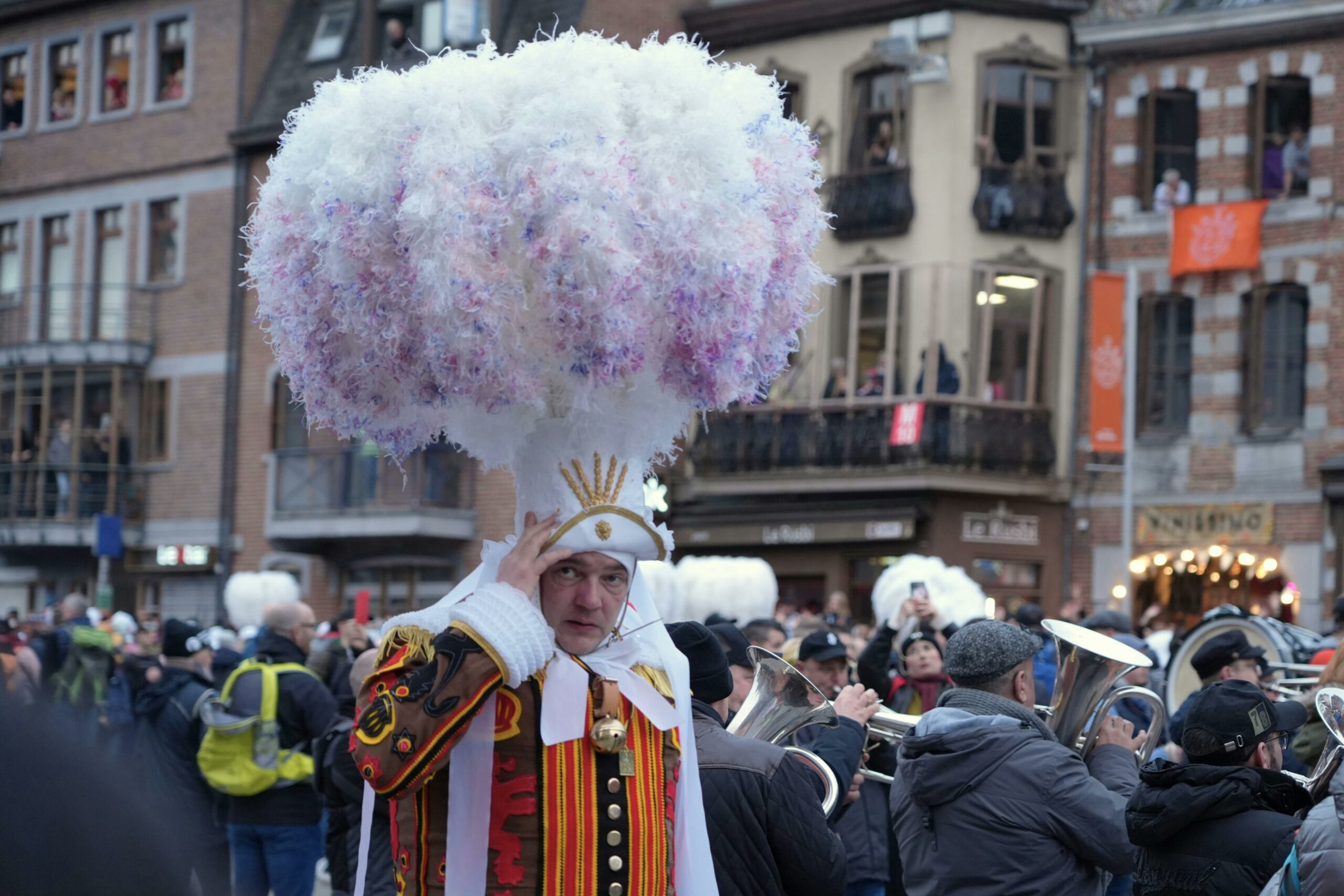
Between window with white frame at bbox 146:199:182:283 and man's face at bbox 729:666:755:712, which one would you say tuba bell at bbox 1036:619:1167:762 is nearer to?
man's face at bbox 729:666:755:712

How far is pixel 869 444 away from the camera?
922 inches

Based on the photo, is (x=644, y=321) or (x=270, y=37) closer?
(x=644, y=321)

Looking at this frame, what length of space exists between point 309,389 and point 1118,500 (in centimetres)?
2020

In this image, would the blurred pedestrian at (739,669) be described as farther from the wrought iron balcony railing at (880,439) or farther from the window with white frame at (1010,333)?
the window with white frame at (1010,333)

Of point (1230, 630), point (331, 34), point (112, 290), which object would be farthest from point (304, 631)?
point (112, 290)

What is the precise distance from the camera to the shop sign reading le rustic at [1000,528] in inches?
910

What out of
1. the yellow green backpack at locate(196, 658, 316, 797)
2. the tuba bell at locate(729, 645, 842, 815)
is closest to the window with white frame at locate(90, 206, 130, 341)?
the yellow green backpack at locate(196, 658, 316, 797)

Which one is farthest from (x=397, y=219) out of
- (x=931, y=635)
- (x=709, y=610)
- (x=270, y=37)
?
(x=270, y=37)

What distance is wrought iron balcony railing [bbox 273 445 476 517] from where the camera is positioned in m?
26.0

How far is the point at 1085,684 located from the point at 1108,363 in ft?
57.4

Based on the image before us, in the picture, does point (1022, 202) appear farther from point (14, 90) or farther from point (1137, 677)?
point (14, 90)

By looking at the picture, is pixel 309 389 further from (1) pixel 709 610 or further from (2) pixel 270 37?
(2) pixel 270 37

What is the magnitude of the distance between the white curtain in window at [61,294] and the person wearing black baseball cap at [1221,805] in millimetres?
27287

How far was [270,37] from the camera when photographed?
28.4 meters
